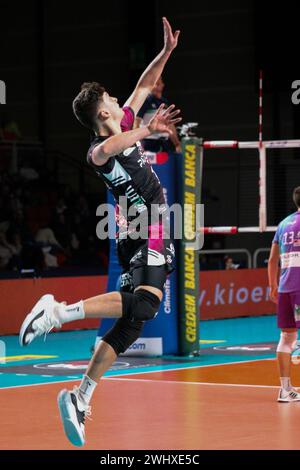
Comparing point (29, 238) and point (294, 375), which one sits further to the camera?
point (29, 238)

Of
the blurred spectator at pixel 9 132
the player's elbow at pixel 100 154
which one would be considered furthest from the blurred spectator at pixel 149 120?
the blurred spectator at pixel 9 132

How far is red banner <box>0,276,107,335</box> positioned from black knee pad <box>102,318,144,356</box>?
30.7ft

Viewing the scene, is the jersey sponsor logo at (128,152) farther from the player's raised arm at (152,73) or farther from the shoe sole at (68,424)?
the shoe sole at (68,424)

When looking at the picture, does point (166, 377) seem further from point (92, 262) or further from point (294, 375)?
point (92, 262)

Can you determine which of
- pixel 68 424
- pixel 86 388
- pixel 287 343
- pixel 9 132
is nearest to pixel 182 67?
pixel 9 132

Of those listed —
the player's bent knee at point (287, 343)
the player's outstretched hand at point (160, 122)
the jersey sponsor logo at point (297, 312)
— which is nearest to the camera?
the player's outstretched hand at point (160, 122)

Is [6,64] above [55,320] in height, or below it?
above

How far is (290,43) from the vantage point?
25.1 m

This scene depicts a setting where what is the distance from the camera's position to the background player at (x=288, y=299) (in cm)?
976

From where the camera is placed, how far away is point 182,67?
29.0 m

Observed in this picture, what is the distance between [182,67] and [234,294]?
33.7 feet

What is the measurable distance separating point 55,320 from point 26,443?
93 centimetres

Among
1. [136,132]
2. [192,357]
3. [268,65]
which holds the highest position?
[268,65]

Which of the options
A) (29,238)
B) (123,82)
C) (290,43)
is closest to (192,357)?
(29,238)
